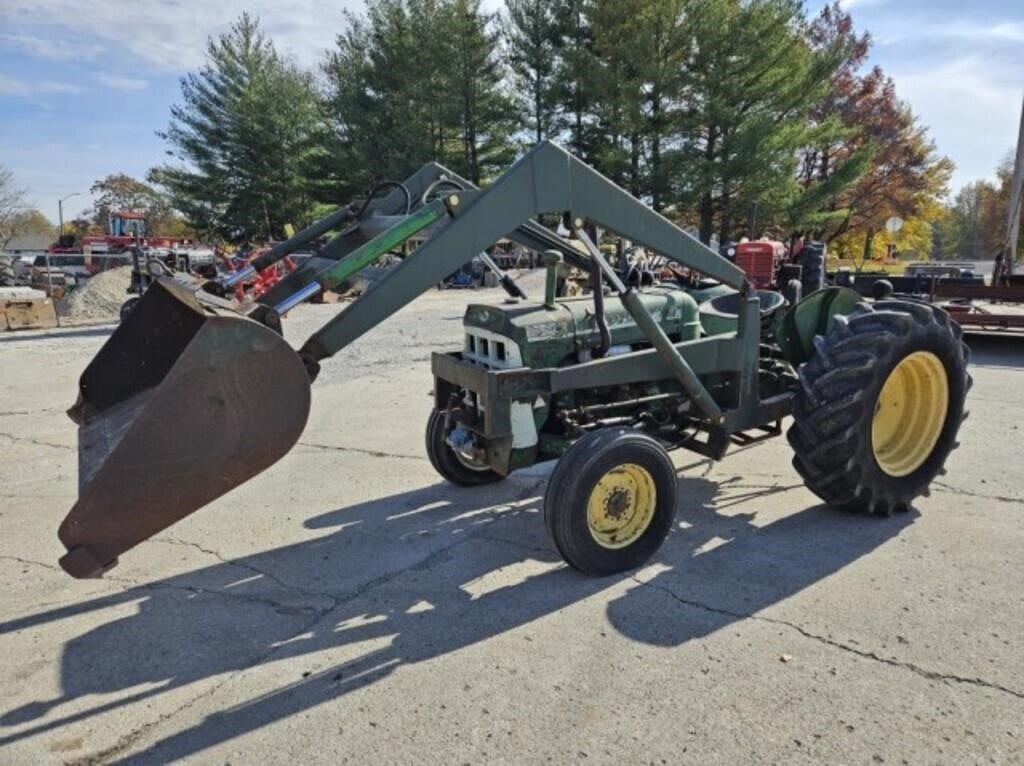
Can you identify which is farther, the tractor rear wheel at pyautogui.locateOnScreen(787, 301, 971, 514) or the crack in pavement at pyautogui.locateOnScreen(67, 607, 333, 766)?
the tractor rear wheel at pyautogui.locateOnScreen(787, 301, 971, 514)

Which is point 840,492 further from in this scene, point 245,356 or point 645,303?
point 245,356

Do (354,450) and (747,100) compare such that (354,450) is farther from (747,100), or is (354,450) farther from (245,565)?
(747,100)

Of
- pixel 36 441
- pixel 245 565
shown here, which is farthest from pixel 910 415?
pixel 36 441

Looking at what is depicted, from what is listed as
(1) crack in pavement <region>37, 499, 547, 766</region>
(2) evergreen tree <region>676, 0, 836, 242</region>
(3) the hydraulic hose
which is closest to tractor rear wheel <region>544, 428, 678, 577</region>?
(3) the hydraulic hose

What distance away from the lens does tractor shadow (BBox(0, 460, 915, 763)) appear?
2803mm

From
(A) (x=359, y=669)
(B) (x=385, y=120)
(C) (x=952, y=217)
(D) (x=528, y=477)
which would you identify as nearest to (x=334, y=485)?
(D) (x=528, y=477)

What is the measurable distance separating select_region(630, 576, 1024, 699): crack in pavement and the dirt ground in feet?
0.04

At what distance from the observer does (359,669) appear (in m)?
2.89

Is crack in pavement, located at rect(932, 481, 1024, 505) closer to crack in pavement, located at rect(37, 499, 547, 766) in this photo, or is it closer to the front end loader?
the front end loader

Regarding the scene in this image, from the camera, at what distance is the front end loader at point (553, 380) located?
105 inches

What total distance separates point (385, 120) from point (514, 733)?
104 ft

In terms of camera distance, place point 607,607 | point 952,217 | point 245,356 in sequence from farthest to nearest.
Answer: point 952,217, point 607,607, point 245,356

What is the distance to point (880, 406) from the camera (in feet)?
14.7

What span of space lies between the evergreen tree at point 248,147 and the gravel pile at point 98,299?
16925mm
